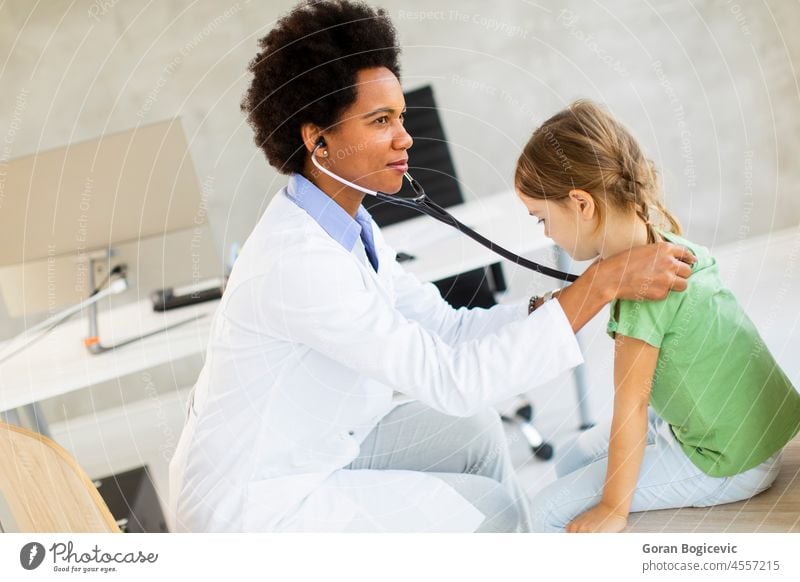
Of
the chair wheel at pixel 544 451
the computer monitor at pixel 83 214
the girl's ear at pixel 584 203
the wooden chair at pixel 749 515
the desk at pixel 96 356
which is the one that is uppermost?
the computer monitor at pixel 83 214

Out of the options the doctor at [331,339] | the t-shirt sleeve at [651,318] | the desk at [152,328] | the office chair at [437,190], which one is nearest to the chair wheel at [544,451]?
the office chair at [437,190]

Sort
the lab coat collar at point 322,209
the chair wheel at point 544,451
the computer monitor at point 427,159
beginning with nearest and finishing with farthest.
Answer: the lab coat collar at point 322,209 → the chair wheel at point 544,451 → the computer monitor at point 427,159

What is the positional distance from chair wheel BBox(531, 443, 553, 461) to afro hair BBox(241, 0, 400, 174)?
118 centimetres

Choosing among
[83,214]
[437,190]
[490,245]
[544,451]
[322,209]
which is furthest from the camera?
[437,190]

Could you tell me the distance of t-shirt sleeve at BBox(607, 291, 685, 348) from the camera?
1014 millimetres

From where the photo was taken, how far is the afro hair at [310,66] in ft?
3.45

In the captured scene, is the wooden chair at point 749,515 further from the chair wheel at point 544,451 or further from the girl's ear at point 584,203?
the chair wheel at point 544,451

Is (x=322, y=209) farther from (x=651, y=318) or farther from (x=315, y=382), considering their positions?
(x=651, y=318)

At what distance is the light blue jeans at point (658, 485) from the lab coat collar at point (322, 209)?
1.47 ft

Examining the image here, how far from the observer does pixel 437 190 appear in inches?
87.0

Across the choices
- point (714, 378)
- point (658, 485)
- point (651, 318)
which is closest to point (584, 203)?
point (651, 318)

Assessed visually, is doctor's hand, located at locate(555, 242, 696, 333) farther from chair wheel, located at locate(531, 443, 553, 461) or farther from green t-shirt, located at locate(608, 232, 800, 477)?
chair wheel, located at locate(531, 443, 553, 461)

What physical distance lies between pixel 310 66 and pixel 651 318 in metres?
0.53

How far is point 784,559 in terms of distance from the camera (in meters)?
1.08
